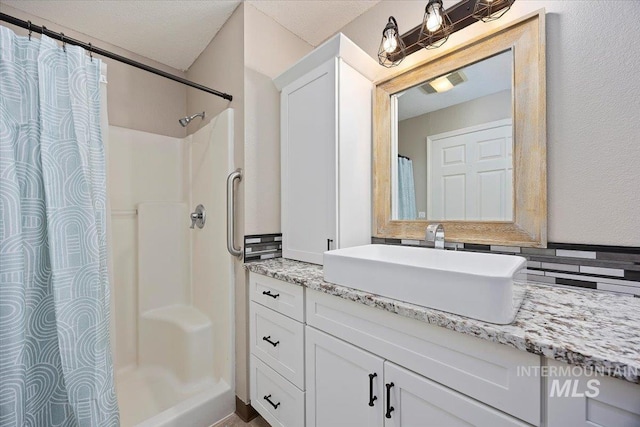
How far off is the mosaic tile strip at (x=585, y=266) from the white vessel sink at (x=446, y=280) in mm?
184

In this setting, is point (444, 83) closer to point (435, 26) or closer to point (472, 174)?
point (435, 26)

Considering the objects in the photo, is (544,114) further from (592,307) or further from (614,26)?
(592,307)

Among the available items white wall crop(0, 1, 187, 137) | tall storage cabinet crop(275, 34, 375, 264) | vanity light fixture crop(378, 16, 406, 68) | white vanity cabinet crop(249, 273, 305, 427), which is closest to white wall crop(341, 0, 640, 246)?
vanity light fixture crop(378, 16, 406, 68)

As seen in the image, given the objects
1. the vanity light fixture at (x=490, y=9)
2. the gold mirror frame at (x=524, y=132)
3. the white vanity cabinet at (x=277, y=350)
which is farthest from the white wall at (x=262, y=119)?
the vanity light fixture at (x=490, y=9)

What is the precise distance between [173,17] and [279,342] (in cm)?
200

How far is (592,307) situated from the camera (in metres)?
0.75

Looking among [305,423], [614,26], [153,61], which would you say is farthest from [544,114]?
[153,61]

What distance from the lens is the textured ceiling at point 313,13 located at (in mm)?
1542

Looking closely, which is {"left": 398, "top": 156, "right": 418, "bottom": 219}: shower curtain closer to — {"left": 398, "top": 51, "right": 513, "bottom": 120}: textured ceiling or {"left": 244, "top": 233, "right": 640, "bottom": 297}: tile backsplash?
{"left": 398, "top": 51, "right": 513, "bottom": 120}: textured ceiling

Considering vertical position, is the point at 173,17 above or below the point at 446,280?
above

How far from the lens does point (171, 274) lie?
81.0 inches

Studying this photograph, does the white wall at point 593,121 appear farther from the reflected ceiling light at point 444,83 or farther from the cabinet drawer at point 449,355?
the cabinet drawer at point 449,355

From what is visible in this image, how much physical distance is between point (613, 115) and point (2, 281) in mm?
2148

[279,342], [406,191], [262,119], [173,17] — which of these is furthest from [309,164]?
[173,17]
